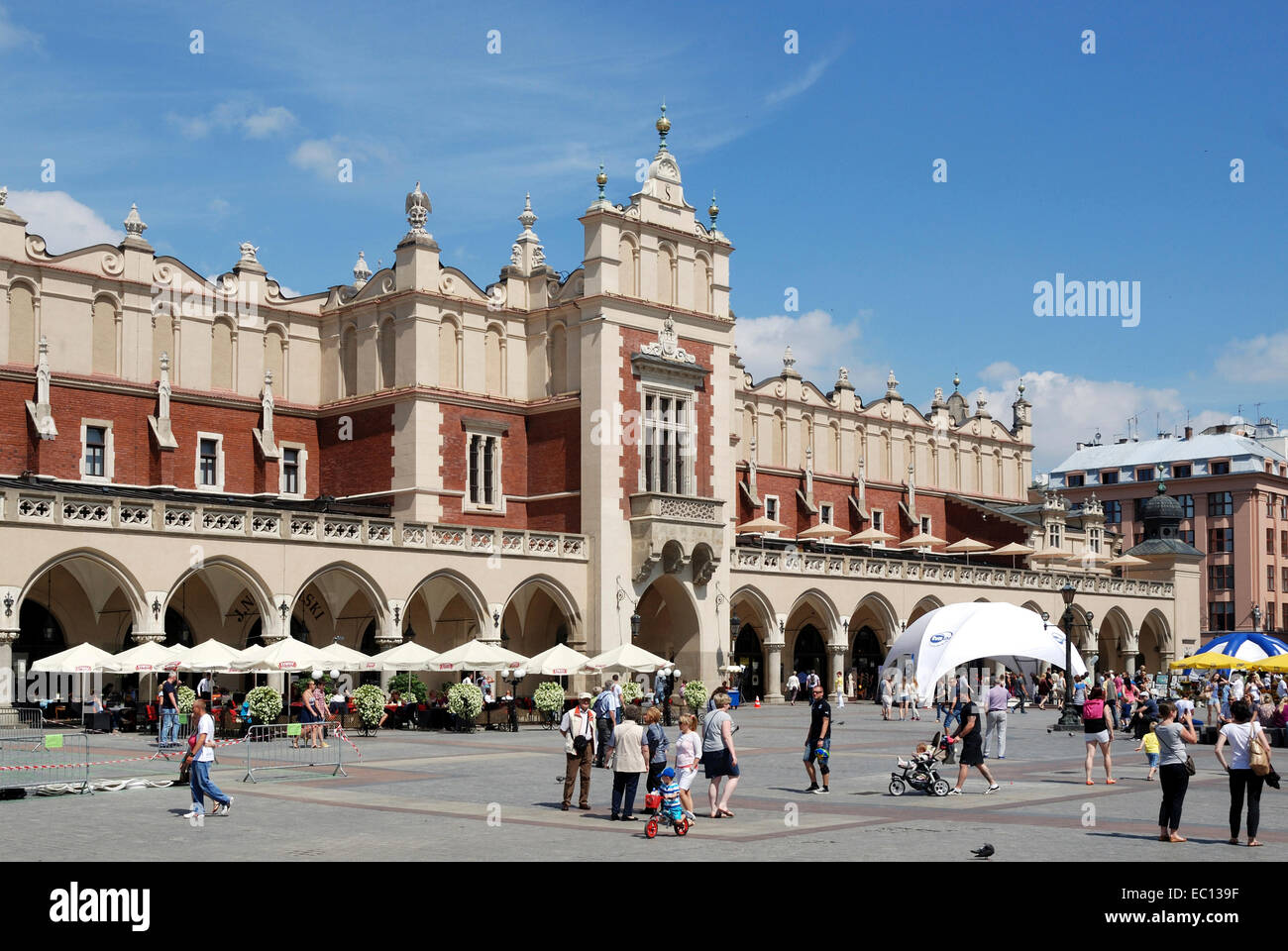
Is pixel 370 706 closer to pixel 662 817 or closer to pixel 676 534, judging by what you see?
pixel 676 534

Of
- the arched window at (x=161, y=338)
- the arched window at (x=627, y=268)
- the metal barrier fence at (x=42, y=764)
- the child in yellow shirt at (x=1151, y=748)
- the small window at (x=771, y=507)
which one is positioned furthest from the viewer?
the small window at (x=771, y=507)

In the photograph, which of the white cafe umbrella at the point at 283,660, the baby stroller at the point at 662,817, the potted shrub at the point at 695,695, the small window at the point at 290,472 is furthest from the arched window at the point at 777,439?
the baby stroller at the point at 662,817

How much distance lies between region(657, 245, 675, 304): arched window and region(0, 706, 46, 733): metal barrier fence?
24.5m

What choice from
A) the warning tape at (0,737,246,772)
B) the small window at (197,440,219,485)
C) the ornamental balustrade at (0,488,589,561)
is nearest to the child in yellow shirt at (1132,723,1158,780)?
the warning tape at (0,737,246,772)

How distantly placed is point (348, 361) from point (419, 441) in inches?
217

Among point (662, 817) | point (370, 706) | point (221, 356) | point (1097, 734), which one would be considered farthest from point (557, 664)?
point (662, 817)

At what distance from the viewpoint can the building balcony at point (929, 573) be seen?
5678 cm

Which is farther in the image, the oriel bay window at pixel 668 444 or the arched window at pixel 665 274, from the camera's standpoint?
the arched window at pixel 665 274

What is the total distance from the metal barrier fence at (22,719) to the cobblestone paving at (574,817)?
5.80 meters

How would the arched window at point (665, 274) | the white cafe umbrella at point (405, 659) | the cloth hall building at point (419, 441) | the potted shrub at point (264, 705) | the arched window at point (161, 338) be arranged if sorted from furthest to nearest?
the arched window at point (665, 274)
the arched window at point (161, 338)
the cloth hall building at point (419, 441)
the white cafe umbrella at point (405, 659)
the potted shrub at point (264, 705)

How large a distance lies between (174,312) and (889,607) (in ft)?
95.9

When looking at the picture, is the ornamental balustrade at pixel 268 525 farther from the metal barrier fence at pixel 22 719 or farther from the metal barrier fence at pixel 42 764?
the metal barrier fence at pixel 42 764
